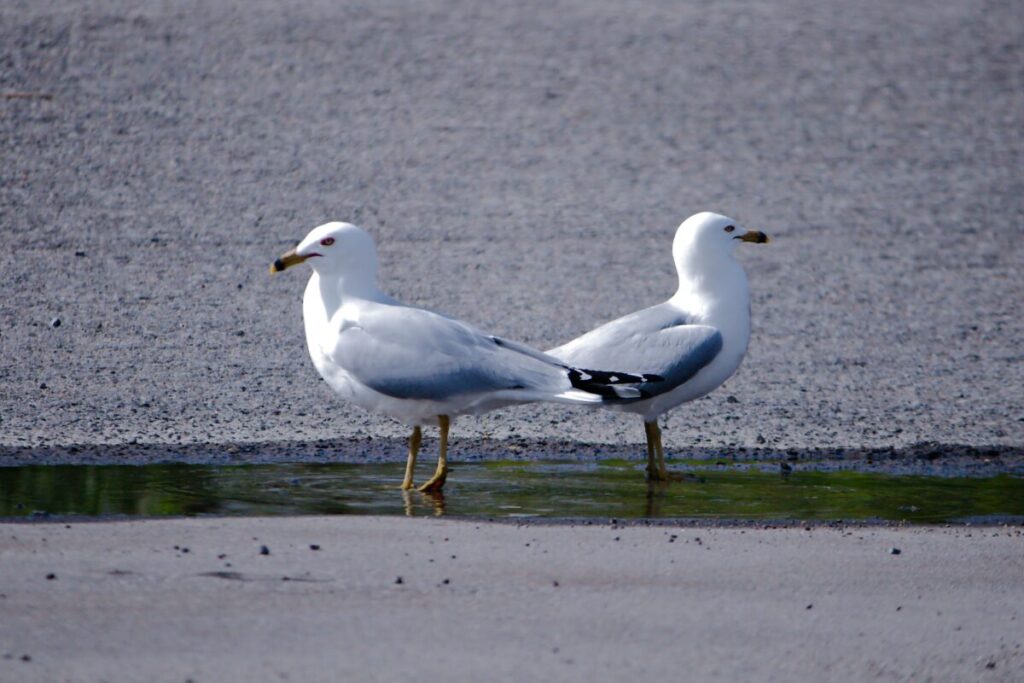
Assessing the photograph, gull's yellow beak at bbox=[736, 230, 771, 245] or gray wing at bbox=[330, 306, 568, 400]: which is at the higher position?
gull's yellow beak at bbox=[736, 230, 771, 245]

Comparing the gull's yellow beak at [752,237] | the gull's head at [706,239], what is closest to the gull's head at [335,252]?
the gull's head at [706,239]

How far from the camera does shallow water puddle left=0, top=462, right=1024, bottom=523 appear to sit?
6.62m

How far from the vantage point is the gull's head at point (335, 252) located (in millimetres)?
7512

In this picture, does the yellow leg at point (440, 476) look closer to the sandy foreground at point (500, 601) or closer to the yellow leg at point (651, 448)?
the sandy foreground at point (500, 601)

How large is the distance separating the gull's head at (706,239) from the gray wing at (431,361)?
3.91ft

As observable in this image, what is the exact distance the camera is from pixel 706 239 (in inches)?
318

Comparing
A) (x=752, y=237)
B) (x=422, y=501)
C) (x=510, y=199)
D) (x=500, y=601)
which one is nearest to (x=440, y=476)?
(x=422, y=501)

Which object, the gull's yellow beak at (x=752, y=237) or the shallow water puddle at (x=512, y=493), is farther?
the gull's yellow beak at (x=752, y=237)

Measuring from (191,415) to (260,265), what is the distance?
3070mm

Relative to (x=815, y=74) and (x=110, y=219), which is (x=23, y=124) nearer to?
(x=110, y=219)

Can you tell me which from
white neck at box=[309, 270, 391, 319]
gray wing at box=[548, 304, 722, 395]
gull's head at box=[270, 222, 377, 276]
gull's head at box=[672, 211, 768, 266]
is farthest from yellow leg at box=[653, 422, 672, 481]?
gull's head at box=[270, 222, 377, 276]

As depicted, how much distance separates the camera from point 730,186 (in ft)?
43.8

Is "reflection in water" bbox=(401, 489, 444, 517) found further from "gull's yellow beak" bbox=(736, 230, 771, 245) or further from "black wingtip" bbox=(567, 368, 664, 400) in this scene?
"gull's yellow beak" bbox=(736, 230, 771, 245)

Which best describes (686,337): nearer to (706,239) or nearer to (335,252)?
(706,239)
